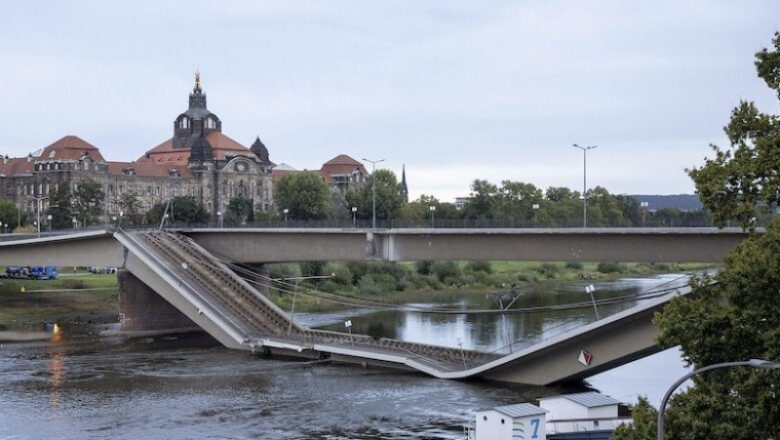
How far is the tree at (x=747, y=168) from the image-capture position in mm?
25469

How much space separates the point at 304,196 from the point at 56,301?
69.4 metres

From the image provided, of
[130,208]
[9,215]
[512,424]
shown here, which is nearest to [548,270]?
[9,215]

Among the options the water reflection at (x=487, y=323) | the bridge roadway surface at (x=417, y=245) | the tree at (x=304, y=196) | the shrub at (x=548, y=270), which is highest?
the tree at (x=304, y=196)

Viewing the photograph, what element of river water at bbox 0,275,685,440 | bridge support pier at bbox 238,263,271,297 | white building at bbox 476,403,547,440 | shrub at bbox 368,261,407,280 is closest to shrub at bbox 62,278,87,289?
bridge support pier at bbox 238,263,271,297

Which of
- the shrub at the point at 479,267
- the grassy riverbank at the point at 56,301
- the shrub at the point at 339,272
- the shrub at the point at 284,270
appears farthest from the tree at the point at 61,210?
the shrub at the point at 479,267

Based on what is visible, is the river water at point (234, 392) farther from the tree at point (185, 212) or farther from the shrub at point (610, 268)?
the tree at point (185, 212)

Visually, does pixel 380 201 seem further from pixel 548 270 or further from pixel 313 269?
pixel 313 269

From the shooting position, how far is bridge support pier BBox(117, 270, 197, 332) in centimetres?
7981

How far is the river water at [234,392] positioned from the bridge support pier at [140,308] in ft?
14.8

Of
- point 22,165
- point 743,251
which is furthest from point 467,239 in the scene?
point 22,165

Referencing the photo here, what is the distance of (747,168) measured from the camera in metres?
25.7

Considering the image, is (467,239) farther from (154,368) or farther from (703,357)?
(703,357)

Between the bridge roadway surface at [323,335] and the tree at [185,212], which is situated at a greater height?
the tree at [185,212]

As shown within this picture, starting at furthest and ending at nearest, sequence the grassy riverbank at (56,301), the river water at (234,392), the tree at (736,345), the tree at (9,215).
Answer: the tree at (9,215) → the grassy riverbank at (56,301) → the river water at (234,392) → the tree at (736,345)
